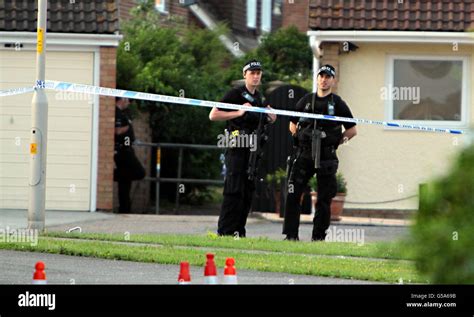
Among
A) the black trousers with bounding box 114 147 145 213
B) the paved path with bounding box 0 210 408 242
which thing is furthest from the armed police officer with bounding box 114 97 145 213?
the paved path with bounding box 0 210 408 242

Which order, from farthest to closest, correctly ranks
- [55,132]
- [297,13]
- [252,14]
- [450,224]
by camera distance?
[252,14], [297,13], [55,132], [450,224]

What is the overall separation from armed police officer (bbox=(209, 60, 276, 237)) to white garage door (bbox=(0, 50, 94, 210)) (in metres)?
5.67

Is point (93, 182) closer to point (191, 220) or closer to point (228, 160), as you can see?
point (191, 220)

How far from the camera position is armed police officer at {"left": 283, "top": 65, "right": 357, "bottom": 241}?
577 inches

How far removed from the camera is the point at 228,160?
1464cm

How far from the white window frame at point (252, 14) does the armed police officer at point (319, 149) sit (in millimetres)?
28053

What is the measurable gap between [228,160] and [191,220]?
177 inches

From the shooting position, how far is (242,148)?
14539 millimetres
